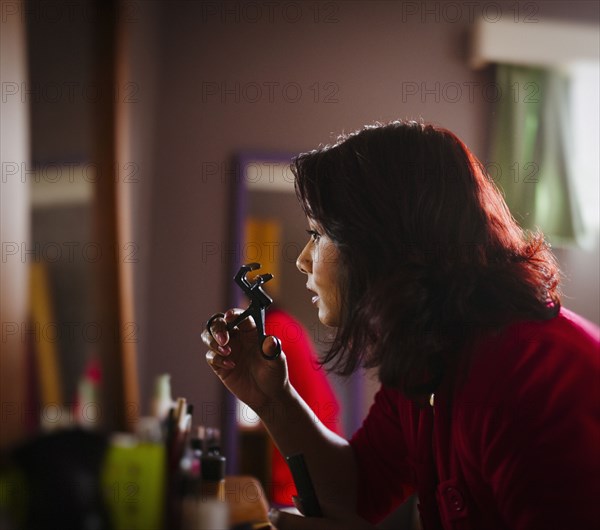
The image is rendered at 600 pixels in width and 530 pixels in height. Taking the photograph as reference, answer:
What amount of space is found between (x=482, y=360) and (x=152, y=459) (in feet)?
1.24

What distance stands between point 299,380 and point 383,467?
1.65 feet

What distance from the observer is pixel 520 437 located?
0.63 m

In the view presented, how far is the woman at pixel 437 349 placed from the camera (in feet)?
2.03

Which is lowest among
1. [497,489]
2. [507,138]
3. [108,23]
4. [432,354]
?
[497,489]

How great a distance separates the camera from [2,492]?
0.53 m

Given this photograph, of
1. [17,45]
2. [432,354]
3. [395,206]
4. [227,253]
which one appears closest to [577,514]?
[432,354]

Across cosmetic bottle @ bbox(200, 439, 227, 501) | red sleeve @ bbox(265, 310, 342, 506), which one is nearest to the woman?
cosmetic bottle @ bbox(200, 439, 227, 501)

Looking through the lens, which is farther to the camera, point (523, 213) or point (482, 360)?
point (523, 213)

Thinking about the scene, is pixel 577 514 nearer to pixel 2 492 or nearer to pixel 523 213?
pixel 2 492

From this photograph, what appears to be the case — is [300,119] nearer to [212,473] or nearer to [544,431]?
[212,473]

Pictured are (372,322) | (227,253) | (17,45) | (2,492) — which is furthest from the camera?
(227,253)

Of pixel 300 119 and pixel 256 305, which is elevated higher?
pixel 300 119

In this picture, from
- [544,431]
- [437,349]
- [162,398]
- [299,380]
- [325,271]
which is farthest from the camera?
[299,380]

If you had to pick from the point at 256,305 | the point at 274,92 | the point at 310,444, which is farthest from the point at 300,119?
the point at 310,444
